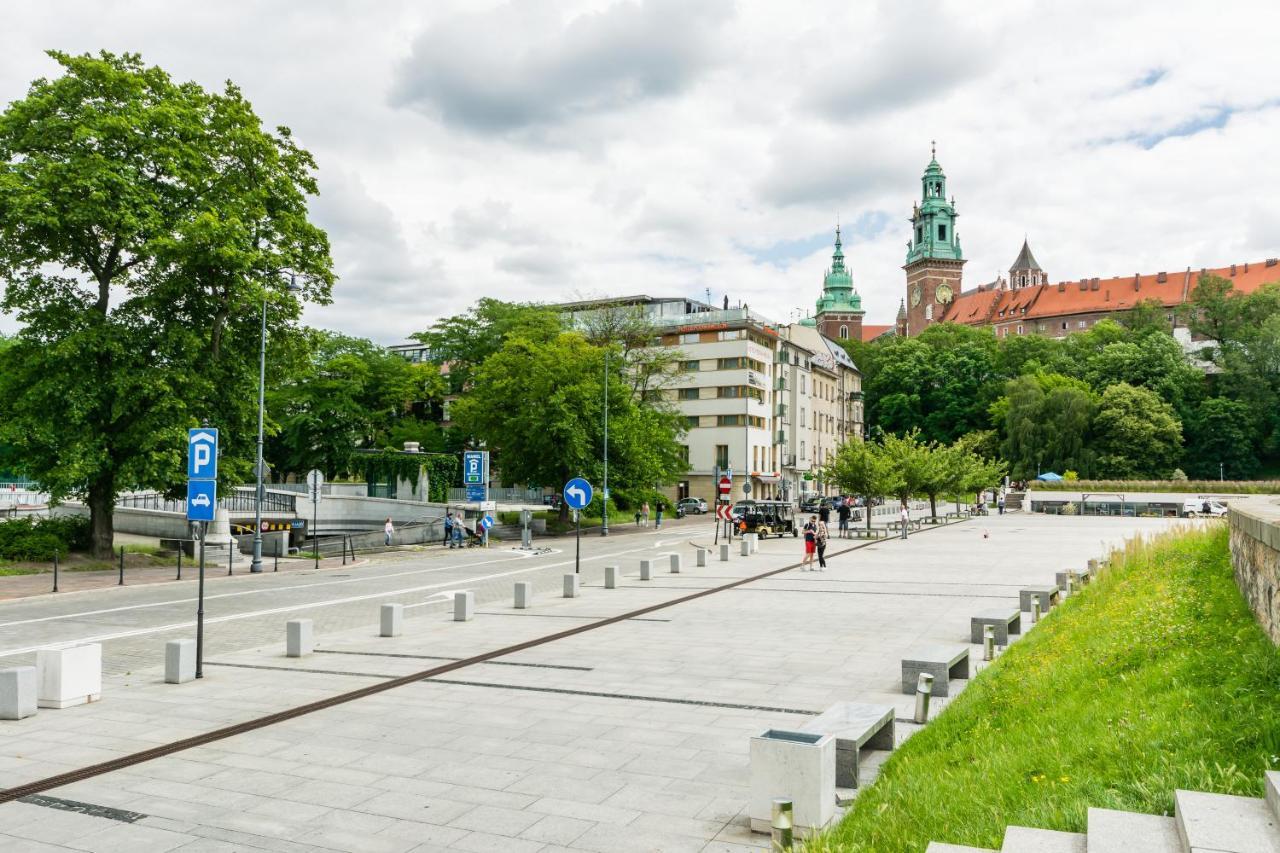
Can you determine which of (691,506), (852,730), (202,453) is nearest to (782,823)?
(852,730)

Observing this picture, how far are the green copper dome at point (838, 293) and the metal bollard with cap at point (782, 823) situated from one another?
153 metres

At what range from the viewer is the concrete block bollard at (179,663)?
12039 mm

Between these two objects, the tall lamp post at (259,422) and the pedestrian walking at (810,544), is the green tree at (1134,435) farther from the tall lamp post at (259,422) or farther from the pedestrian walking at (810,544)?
the tall lamp post at (259,422)

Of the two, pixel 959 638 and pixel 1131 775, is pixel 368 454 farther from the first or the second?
pixel 1131 775

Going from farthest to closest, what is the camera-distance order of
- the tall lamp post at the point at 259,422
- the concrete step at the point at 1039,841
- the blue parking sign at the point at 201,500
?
the tall lamp post at the point at 259,422 < the blue parking sign at the point at 201,500 < the concrete step at the point at 1039,841

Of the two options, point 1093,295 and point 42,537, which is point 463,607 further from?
point 1093,295

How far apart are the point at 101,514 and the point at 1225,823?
31.2 metres

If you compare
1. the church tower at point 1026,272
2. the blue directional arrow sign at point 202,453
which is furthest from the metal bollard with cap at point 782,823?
the church tower at point 1026,272

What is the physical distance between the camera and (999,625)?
47.5 feet

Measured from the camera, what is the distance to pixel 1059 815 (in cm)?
582

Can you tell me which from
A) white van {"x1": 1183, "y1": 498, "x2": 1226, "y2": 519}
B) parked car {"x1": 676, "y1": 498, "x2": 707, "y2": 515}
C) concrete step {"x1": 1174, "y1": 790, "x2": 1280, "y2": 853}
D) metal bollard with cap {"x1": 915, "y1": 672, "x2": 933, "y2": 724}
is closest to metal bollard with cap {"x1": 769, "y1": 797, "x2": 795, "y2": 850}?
concrete step {"x1": 1174, "y1": 790, "x2": 1280, "y2": 853}

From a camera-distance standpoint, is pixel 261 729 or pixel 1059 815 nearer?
pixel 1059 815

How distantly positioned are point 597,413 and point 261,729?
4081 centimetres

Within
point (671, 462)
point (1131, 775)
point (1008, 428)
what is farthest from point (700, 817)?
point (1008, 428)
